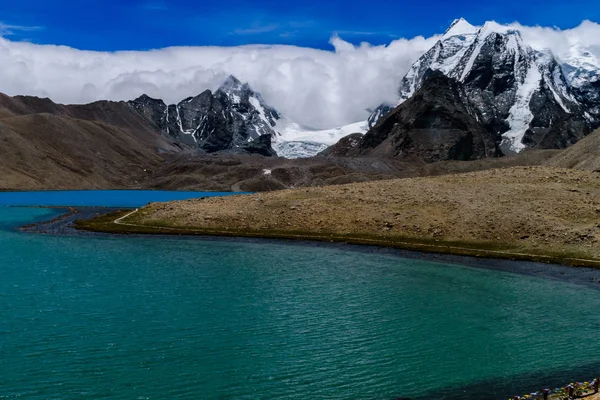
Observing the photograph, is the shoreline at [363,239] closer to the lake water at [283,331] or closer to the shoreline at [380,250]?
the shoreline at [380,250]

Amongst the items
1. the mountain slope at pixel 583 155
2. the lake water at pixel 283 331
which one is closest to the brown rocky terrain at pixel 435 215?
the lake water at pixel 283 331

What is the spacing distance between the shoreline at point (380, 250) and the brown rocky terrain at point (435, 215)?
1.93m

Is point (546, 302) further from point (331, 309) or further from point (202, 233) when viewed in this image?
A: point (202, 233)

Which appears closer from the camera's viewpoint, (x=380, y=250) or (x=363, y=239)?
(x=380, y=250)

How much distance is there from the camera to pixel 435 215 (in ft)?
305

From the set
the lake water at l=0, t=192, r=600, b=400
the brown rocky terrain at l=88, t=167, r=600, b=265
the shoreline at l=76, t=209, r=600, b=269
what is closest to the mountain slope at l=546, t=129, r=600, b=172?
the brown rocky terrain at l=88, t=167, r=600, b=265

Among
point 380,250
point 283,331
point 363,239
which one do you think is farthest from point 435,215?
point 283,331

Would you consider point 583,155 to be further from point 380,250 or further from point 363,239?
point 380,250

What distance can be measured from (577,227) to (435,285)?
33.3 metres

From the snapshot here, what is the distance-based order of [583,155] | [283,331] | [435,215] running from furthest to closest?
[583,155]
[435,215]
[283,331]

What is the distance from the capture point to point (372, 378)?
1214 inches

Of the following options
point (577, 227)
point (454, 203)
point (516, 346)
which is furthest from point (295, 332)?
point (454, 203)

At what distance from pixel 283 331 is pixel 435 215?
58.6 m

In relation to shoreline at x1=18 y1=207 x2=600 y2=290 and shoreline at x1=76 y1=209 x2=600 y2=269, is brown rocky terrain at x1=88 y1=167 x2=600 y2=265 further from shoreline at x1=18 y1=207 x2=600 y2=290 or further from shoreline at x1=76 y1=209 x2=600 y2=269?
shoreline at x1=18 y1=207 x2=600 y2=290
